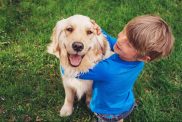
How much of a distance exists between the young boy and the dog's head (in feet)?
0.48

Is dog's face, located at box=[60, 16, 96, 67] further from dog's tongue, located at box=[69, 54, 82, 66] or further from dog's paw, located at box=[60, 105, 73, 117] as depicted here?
dog's paw, located at box=[60, 105, 73, 117]

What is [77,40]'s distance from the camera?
3.82 m

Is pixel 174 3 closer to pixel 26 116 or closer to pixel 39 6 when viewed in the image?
pixel 39 6

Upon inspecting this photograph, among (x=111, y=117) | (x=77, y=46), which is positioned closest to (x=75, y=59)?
(x=77, y=46)

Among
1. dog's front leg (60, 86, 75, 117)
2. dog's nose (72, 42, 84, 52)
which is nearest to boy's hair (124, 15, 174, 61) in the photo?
dog's nose (72, 42, 84, 52)

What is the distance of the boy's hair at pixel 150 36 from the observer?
3.66 m

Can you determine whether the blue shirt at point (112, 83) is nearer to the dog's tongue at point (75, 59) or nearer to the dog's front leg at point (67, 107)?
the dog's tongue at point (75, 59)

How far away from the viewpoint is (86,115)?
4.80 metres

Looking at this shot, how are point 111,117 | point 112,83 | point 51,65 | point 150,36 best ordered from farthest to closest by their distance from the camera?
point 51,65, point 111,117, point 112,83, point 150,36

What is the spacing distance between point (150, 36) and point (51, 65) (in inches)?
77.7

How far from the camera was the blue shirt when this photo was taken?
156 inches

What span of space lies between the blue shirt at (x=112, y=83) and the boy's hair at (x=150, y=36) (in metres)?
0.31

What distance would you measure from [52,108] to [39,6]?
1.96 metres

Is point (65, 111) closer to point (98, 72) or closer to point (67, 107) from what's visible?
point (67, 107)
